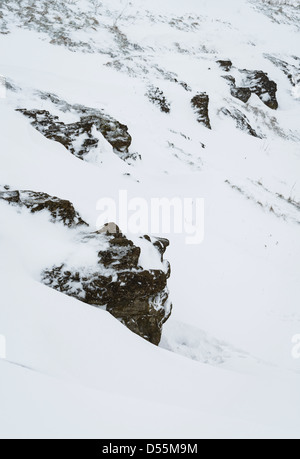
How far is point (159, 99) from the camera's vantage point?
10.7 meters

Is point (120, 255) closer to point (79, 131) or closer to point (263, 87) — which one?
point (79, 131)

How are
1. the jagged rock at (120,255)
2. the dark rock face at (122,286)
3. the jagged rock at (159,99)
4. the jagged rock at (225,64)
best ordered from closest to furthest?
the dark rock face at (122,286), the jagged rock at (120,255), the jagged rock at (159,99), the jagged rock at (225,64)

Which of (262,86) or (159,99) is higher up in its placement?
(262,86)

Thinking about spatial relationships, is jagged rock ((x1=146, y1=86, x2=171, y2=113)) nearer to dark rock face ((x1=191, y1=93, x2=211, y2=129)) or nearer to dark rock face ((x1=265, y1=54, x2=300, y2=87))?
dark rock face ((x1=191, y1=93, x2=211, y2=129))

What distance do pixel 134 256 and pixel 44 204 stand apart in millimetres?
1277

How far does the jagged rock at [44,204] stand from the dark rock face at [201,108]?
31.0ft

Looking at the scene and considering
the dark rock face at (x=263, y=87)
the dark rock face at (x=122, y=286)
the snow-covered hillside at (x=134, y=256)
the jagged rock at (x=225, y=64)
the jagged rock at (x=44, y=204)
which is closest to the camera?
the snow-covered hillside at (x=134, y=256)

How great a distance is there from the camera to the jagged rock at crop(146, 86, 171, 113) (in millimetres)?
10516

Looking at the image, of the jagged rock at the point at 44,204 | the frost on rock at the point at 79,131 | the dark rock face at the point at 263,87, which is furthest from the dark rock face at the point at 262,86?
the jagged rock at the point at 44,204

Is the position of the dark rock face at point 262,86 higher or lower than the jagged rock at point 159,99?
higher

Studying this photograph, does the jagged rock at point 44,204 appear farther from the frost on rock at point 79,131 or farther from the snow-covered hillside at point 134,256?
the frost on rock at point 79,131

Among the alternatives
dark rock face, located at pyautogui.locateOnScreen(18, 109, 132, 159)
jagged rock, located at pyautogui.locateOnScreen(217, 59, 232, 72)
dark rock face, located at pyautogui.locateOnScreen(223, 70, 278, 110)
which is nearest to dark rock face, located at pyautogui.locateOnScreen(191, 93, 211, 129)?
jagged rock, located at pyautogui.locateOnScreen(217, 59, 232, 72)

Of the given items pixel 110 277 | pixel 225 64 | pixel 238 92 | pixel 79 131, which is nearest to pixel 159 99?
pixel 79 131

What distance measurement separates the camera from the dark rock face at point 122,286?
274cm
